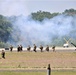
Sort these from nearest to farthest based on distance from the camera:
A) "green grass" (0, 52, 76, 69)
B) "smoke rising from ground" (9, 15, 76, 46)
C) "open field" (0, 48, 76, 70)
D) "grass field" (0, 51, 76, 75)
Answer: "grass field" (0, 51, 76, 75), "open field" (0, 48, 76, 70), "green grass" (0, 52, 76, 69), "smoke rising from ground" (9, 15, 76, 46)

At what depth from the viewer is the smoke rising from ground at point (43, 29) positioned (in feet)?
503

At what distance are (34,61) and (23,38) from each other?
4355 inches

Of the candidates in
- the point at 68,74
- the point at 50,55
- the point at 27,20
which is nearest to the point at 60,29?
the point at 27,20

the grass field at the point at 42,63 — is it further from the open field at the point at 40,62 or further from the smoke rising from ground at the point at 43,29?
the smoke rising from ground at the point at 43,29

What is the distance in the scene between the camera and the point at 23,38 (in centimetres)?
→ 17650

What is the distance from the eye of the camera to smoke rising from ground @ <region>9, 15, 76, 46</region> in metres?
153

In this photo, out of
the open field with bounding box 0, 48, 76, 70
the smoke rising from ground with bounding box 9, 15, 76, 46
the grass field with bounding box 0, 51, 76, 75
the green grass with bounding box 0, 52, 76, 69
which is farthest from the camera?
the smoke rising from ground with bounding box 9, 15, 76, 46

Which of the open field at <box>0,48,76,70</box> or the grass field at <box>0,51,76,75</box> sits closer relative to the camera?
the grass field at <box>0,51,76,75</box>

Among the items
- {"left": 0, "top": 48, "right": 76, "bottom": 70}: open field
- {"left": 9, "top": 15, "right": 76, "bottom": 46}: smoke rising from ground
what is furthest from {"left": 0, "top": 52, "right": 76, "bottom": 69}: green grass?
{"left": 9, "top": 15, "right": 76, "bottom": 46}: smoke rising from ground

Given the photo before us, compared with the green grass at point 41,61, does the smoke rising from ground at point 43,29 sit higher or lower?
higher

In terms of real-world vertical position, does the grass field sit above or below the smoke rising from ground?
below

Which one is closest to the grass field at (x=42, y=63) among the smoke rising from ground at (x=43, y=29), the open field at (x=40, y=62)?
the open field at (x=40, y=62)

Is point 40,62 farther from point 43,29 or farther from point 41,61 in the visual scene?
point 43,29

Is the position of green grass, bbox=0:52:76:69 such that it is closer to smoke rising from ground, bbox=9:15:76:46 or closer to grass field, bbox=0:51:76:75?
grass field, bbox=0:51:76:75
